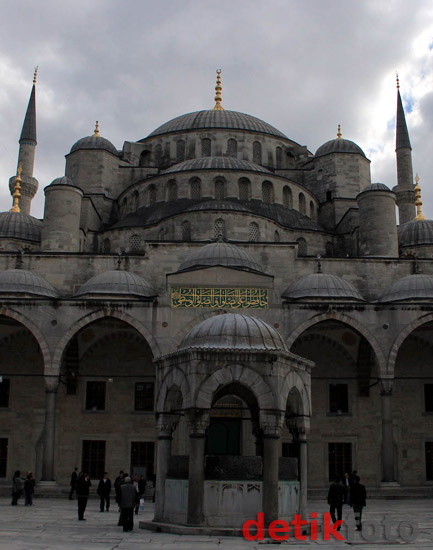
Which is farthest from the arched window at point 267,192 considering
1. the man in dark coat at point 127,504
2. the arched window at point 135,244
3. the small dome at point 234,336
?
the man in dark coat at point 127,504

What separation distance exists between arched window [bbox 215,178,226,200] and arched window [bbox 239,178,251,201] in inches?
26.1

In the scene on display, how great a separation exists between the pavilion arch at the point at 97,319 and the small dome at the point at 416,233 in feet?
38.3

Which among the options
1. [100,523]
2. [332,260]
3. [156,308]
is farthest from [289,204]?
[100,523]

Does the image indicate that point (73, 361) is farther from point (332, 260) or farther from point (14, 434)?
point (332, 260)

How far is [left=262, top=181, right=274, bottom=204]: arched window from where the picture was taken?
27.1 m

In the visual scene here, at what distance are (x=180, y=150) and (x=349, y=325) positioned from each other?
15.5 metres

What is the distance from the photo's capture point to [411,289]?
20172mm

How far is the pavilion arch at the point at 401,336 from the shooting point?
18.8m

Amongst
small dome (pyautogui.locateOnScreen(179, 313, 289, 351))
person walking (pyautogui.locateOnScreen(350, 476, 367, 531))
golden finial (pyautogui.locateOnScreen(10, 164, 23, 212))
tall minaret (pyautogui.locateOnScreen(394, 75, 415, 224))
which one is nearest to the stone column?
person walking (pyautogui.locateOnScreen(350, 476, 367, 531))

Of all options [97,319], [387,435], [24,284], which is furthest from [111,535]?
[24,284]

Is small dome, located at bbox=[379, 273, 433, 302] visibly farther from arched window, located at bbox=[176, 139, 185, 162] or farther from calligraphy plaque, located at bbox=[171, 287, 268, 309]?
arched window, located at bbox=[176, 139, 185, 162]

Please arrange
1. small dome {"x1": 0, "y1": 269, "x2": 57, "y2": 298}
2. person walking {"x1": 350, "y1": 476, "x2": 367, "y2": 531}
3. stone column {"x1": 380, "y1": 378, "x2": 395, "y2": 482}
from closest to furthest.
→ 1. person walking {"x1": 350, "y1": 476, "x2": 367, "y2": 531}
2. stone column {"x1": 380, "y1": 378, "x2": 395, "y2": 482}
3. small dome {"x1": 0, "y1": 269, "x2": 57, "y2": 298}

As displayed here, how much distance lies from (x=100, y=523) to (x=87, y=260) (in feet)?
40.6

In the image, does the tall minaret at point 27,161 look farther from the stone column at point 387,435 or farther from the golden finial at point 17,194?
the stone column at point 387,435
